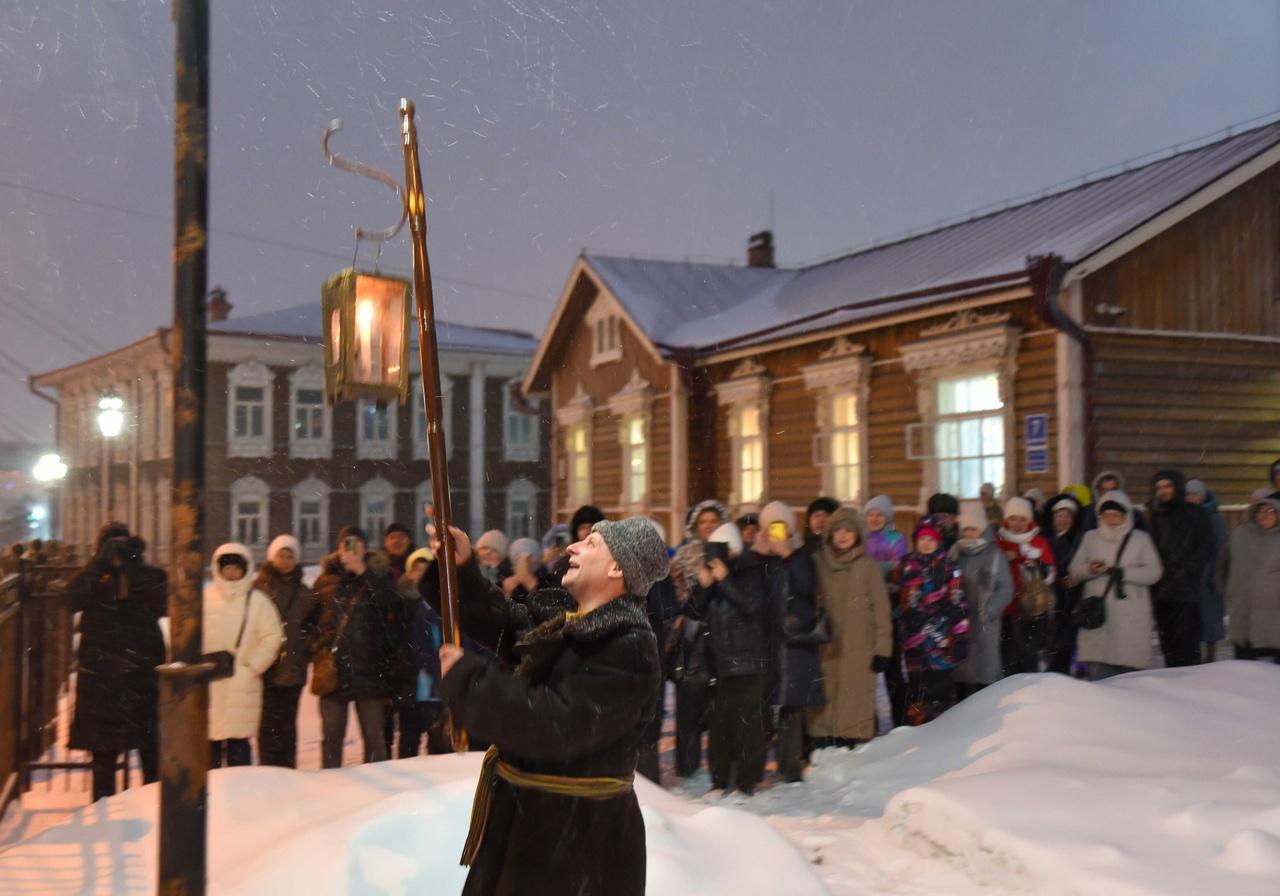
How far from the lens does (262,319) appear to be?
35.8 meters

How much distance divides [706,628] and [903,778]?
1569 millimetres

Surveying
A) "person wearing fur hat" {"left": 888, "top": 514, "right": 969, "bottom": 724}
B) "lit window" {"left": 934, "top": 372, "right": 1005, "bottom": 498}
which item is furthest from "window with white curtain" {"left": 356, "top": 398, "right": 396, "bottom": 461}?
"person wearing fur hat" {"left": 888, "top": 514, "right": 969, "bottom": 724}

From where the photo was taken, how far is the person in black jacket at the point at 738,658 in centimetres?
745

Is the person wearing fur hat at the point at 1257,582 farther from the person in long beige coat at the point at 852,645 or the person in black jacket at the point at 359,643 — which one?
the person in black jacket at the point at 359,643

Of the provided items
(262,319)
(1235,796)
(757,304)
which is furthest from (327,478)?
(1235,796)

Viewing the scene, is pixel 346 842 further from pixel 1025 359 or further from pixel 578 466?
pixel 578 466

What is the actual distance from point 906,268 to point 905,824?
13.6m

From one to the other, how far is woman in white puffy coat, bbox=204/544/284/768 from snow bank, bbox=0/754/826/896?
1.00m

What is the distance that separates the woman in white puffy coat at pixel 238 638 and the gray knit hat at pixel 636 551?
4.70 metres

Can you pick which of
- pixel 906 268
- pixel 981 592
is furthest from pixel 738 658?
pixel 906 268

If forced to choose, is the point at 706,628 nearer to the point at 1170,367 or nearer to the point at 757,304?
the point at 1170,367

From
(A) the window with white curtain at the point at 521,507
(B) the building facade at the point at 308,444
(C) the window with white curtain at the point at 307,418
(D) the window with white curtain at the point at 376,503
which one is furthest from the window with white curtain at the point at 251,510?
(A) the window with white curtain at the point at 521,507

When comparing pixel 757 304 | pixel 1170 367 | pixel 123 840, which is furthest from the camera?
pixel 757 304

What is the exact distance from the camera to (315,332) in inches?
1390
